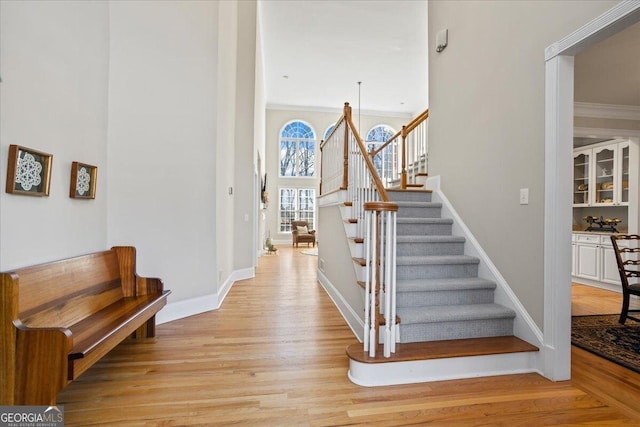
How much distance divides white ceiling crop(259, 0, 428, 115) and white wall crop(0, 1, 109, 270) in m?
4.47

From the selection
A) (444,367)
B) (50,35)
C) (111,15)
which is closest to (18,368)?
(50,35)

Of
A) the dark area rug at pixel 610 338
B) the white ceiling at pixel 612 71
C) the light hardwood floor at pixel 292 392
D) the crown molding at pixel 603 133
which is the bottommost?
the light hardwood floor at pixel 292 392

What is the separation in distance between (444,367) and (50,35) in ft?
11.2

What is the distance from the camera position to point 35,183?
194 cm

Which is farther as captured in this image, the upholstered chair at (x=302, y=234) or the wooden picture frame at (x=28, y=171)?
the upholstered chair at (x=302, y=234)

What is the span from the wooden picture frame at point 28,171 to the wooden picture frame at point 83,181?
0.30 metres

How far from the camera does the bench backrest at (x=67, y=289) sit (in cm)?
171

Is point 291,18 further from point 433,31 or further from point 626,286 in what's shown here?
point 626,286

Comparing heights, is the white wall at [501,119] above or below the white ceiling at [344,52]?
below

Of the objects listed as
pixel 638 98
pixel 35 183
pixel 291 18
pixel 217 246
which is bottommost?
pixel 217 246

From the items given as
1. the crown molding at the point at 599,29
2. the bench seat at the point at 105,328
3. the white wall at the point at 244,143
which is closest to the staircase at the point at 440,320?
the bench seat at the point at 105,328

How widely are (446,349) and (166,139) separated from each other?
3.09 m

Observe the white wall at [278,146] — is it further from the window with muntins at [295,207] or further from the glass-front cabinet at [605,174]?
the glass-front cabinet at [605,174]

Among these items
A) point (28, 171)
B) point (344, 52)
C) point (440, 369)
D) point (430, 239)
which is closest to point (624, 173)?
point (430, 239)
